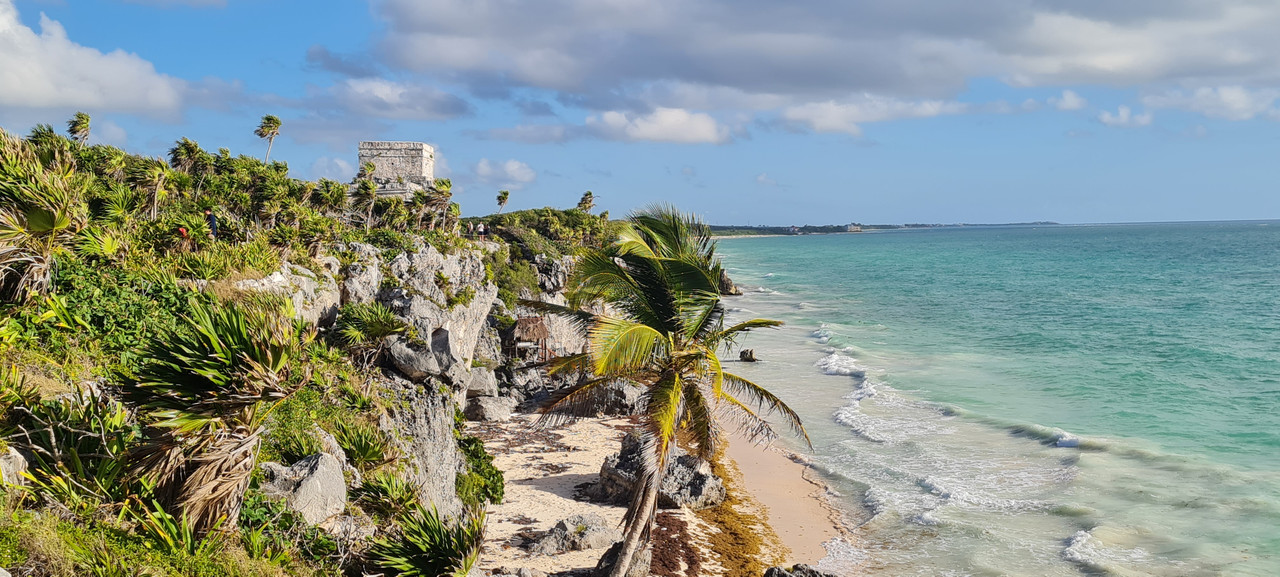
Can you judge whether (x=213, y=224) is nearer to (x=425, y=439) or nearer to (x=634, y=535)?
(x=425, y=439)

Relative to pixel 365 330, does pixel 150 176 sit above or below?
above

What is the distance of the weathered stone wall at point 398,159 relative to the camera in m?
49.6

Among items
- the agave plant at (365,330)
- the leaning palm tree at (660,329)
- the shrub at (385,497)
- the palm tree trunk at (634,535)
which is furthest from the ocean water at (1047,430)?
the agave plant at (365,330)

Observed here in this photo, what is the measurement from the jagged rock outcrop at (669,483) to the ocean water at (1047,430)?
312cm

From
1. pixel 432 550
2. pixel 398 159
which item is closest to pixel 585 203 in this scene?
pixel 398 159

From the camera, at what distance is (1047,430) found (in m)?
21.4

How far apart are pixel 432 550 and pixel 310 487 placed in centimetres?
209

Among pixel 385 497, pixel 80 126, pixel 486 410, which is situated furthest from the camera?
pixel 80 126

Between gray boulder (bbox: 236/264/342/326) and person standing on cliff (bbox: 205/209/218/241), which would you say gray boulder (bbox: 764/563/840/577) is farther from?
person standing on cliff (bbox: 205/209/218/241)

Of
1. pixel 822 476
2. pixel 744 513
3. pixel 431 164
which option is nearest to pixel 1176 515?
pixel 822 476

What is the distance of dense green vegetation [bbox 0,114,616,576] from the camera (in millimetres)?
7148

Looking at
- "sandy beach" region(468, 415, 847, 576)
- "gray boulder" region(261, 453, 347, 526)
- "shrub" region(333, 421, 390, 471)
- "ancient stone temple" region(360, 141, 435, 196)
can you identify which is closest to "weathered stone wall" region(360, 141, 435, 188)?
"ancient stone temple" region(360, 141, 435, 196)

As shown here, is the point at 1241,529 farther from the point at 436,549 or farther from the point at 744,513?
the point at 436,549

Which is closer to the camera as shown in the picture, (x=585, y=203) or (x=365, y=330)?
(x=365, y=330)
